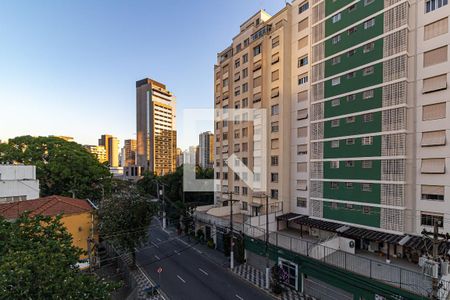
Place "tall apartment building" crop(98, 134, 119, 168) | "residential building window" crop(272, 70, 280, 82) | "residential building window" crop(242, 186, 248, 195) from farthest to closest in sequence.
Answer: "tall apartment building" crop(98, 134, 119, 168) → "residential building window" crop(242, 186, 248, 195) → "residential building window" crop(272, 70, 280, 82)

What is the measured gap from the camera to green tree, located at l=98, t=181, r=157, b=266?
73.5ft

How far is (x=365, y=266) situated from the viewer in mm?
17750

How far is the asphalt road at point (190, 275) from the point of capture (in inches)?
791

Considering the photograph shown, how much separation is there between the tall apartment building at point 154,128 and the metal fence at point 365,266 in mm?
93228

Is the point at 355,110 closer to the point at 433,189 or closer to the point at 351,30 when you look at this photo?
the point at 351,30

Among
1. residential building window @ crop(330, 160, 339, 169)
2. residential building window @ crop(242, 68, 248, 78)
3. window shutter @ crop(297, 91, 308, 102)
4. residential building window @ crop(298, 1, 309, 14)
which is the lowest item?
residential building window @ crop(330, 160, 339, 169)

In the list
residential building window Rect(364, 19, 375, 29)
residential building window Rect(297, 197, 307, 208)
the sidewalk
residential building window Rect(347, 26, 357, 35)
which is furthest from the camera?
residential building window Rect(297, 197, 307, 208)

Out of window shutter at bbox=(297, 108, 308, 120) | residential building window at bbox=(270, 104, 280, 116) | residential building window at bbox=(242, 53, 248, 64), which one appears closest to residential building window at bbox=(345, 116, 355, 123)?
window shutter at bbox=(297, 108, 308, 120)

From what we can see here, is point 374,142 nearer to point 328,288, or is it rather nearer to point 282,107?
point 282,107

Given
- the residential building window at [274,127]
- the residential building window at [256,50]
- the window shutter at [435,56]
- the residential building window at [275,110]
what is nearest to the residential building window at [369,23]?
the window shutter at [435,56]

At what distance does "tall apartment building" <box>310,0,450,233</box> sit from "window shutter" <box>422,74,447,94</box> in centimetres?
6

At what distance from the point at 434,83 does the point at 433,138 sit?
4.39 meters

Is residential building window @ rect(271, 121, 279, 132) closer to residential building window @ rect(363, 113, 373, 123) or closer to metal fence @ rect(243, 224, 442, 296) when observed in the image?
residential building window @ rect(363, 113, 373, 123)

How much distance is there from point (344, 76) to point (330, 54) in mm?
3185
